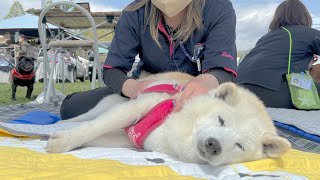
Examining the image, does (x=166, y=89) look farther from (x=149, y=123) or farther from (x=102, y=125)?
(x=102, y=125)

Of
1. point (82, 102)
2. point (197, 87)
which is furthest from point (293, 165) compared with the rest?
point (82, 102)

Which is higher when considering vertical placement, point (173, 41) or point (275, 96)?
point (173, 41)

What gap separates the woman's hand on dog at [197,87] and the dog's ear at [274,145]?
428 millimetres

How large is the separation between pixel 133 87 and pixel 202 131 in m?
0.82

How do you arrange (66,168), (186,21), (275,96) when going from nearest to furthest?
(66,168)
(186,21)
(275,96)

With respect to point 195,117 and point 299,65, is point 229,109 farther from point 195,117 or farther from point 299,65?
point 299,65

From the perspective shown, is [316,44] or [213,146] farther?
[316,44]

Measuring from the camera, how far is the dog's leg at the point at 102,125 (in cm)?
190

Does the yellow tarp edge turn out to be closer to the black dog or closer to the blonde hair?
the blonde hair

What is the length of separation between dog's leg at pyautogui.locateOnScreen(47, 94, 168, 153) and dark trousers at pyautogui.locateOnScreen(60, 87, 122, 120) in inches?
39.3

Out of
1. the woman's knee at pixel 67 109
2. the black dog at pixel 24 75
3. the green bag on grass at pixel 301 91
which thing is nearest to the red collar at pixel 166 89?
the woman's knee at pixel 67 109

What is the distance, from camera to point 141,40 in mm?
2725

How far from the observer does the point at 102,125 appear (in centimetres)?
200

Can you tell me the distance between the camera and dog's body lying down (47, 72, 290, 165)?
1675 millimetres
